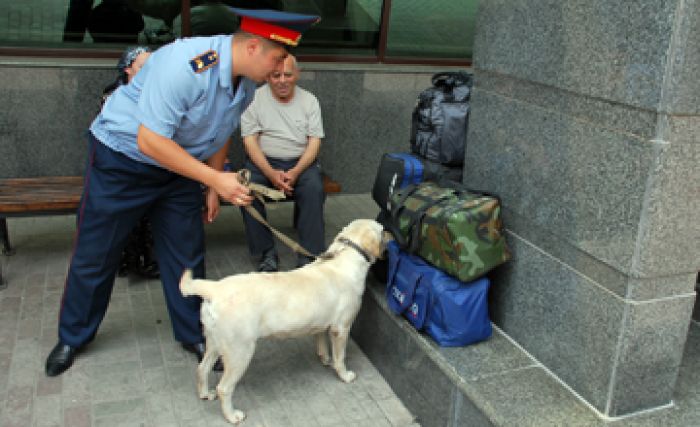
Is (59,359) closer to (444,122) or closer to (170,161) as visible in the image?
(170,161)

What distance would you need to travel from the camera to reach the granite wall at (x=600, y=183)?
9.39ft

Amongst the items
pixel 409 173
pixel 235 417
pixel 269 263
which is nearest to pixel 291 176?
pixel 269 263

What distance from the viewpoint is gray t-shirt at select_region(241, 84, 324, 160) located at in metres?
5.38

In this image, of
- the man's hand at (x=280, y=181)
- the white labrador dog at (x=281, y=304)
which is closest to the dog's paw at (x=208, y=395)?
the white labrador dog at (x=281, y=304)

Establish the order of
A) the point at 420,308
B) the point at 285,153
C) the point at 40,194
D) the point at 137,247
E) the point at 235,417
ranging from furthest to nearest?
the point at 285,153 < the point at 40,194 < the point at 137,247 < the point at 420,308 < the point at 235,417

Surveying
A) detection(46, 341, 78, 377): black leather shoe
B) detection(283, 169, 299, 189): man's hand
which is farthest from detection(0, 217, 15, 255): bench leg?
detection(283, 169, 299, 189): man's hand

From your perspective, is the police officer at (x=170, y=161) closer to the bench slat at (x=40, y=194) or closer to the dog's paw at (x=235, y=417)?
the dog's paw at (x=235, y=417)

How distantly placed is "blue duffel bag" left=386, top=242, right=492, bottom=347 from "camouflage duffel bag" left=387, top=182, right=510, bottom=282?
0.07 metres

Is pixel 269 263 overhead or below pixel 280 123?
below

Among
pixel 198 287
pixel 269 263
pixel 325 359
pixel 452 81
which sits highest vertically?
pixel 452 81

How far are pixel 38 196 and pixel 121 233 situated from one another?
5.53ft

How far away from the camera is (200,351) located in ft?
13.7

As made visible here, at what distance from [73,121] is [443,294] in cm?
386

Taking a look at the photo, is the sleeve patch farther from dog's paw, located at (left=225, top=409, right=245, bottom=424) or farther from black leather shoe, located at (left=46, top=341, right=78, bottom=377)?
black leather shoe, located at (left=46, top=341, right=78, bottom=377)
